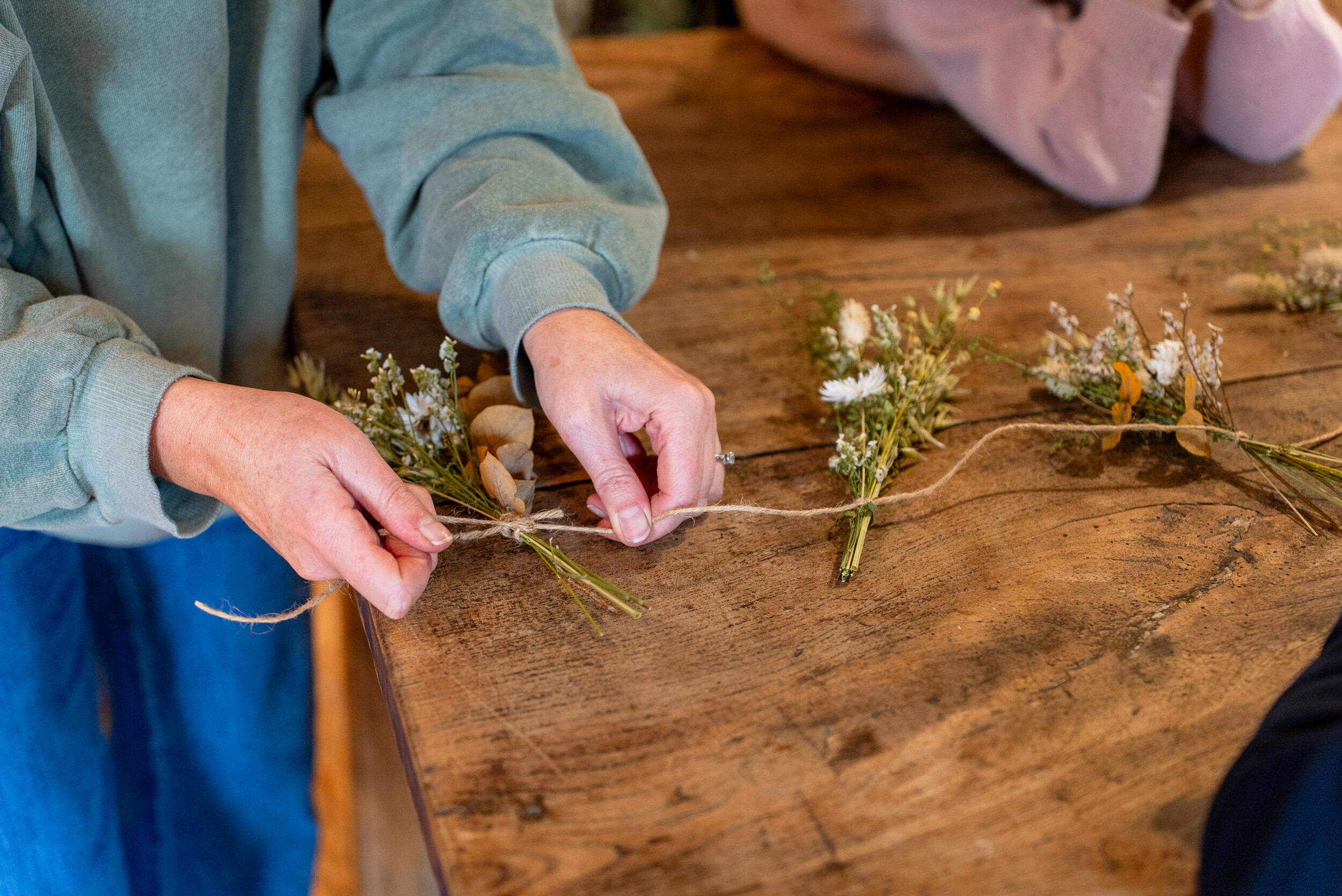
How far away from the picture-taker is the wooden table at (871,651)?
534 mm

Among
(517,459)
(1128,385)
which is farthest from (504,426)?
(1128,385)

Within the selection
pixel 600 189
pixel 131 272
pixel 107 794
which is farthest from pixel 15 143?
pixel 107 794

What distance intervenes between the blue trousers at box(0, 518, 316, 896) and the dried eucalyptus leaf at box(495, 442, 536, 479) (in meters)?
0.26

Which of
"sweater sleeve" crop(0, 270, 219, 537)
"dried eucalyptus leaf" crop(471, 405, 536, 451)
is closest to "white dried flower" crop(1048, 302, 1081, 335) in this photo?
"dried eucalyptus leaf" crop(471, 405, 536, 451)

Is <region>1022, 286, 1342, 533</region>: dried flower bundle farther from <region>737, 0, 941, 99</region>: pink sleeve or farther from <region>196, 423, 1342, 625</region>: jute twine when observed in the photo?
<region>737, 0, 941, 99</region>: pink sleeve

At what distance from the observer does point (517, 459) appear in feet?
2.49

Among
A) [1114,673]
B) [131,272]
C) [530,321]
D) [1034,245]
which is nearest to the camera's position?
[1114,673]

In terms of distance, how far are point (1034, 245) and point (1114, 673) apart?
0.67 meters

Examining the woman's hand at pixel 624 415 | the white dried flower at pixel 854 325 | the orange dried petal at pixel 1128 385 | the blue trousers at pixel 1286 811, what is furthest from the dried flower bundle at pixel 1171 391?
the woman's hand at pixel 624 415

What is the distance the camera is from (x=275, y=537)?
66cm

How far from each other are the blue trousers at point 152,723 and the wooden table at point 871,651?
307mm

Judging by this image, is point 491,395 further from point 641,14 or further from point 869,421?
point 641,14

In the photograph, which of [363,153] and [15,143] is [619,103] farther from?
[15,143]

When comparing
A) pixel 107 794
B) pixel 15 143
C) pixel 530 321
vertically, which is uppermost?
pixel 15 143
